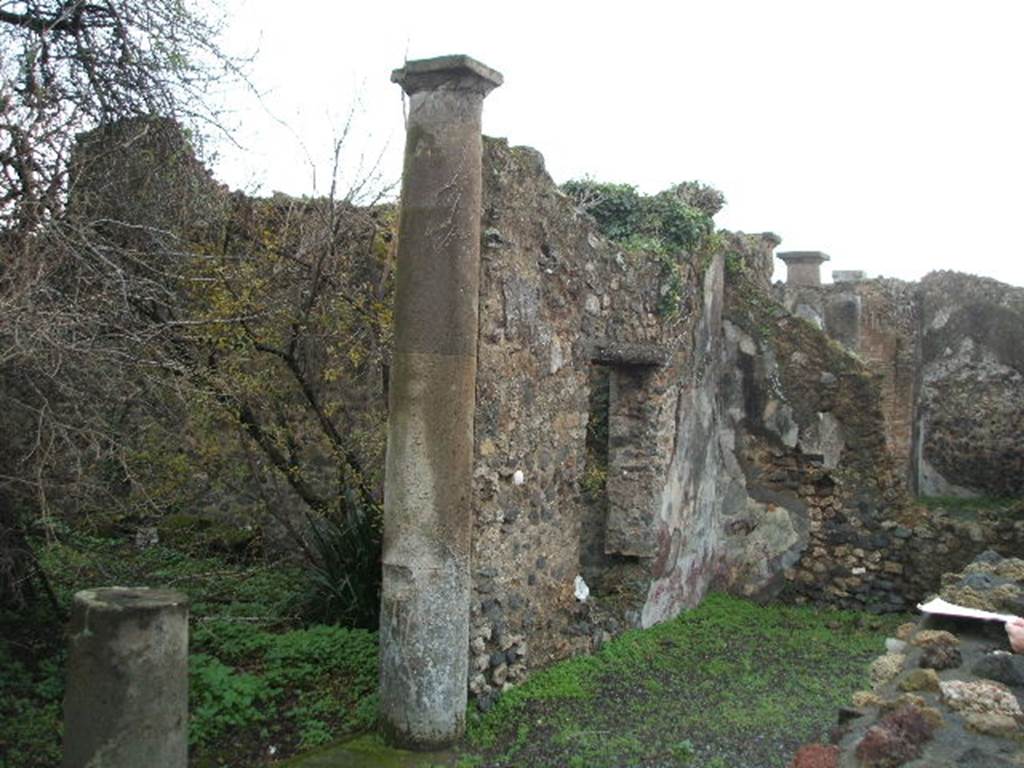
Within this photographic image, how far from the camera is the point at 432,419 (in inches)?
195

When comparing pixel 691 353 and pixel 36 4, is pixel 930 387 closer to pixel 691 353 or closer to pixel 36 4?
pixel 691 353

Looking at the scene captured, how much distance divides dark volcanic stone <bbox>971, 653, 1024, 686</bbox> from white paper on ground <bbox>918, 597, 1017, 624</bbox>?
48 centimetres

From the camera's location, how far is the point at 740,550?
8.95 meters

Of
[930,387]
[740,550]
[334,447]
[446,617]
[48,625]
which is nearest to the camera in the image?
[446,617]

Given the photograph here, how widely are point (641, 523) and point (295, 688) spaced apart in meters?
2.96

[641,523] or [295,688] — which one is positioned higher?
[641,523]

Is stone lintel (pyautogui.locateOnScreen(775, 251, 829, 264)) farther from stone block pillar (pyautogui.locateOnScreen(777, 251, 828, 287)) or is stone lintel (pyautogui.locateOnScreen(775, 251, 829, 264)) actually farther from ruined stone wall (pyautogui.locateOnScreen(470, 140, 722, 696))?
ruined stone wall (pyautogui.locateOnScreen(470, 140, 722, 696))

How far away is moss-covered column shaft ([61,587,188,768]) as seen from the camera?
355cm

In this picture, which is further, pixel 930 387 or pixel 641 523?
pixel 930 387

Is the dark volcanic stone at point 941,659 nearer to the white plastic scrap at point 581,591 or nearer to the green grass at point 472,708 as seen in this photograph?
the green grass at point 472,708

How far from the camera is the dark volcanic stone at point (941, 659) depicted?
3.63m

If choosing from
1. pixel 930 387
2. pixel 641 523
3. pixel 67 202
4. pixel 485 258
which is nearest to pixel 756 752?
pixel 641 523

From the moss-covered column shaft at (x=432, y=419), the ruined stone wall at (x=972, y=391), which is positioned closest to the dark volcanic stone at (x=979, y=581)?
the moss-covered column shaft at (x=432, y=419)

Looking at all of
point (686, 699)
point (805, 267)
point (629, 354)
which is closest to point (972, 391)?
point (805, 267)
